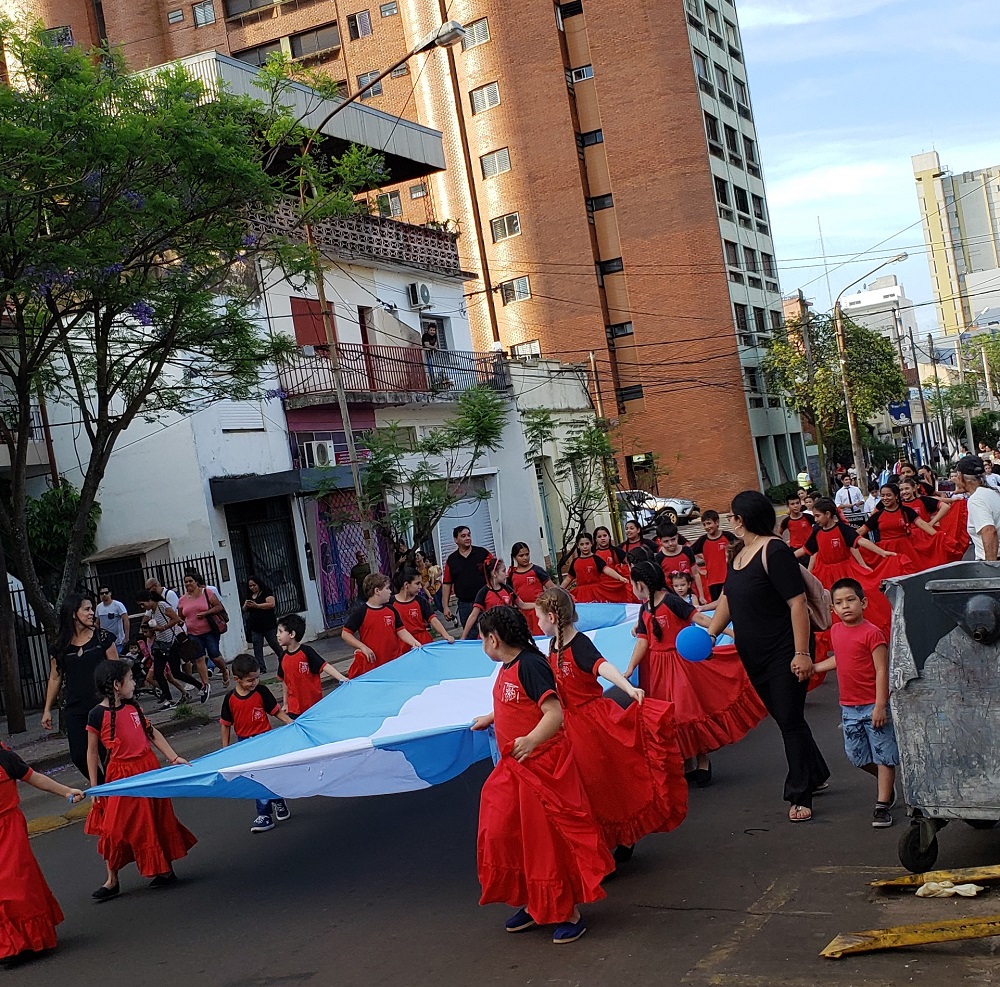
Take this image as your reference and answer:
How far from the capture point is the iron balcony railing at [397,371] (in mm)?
26047

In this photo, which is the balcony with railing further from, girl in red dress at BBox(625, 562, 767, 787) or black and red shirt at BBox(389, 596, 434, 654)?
girl in red dress at BBox(625, 562, 767, 787)

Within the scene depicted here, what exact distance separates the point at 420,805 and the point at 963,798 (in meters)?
4.65

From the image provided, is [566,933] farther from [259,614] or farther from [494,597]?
[259,614]

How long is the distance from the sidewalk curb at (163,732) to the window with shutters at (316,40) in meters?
43.7

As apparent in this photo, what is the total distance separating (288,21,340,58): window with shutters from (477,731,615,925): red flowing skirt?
171 feet

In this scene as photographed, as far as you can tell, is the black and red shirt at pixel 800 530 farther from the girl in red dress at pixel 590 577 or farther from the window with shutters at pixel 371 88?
the window with shutters at pixel 371 88

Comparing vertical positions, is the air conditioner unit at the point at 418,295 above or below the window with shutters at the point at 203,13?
below

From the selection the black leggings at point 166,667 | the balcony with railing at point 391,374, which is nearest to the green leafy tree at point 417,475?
the balcony with railing at point 391,374

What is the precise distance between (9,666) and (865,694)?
39.1ft

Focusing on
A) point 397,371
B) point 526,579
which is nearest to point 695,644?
point 526,579

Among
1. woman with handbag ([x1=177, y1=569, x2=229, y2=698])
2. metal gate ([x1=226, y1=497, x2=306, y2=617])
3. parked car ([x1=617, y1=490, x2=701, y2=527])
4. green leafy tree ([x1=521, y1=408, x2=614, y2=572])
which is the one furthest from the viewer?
parked car ([x1=617, y1=490, x2=701, y2=527])

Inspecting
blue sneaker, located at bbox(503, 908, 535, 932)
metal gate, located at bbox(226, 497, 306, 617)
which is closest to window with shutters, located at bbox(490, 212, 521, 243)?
metal gate, located at bbox(226, 497, 306, 617)

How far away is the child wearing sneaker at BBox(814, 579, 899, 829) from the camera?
22.7ft

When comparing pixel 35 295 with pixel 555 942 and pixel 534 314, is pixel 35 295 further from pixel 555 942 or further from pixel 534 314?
pixel 534 314
